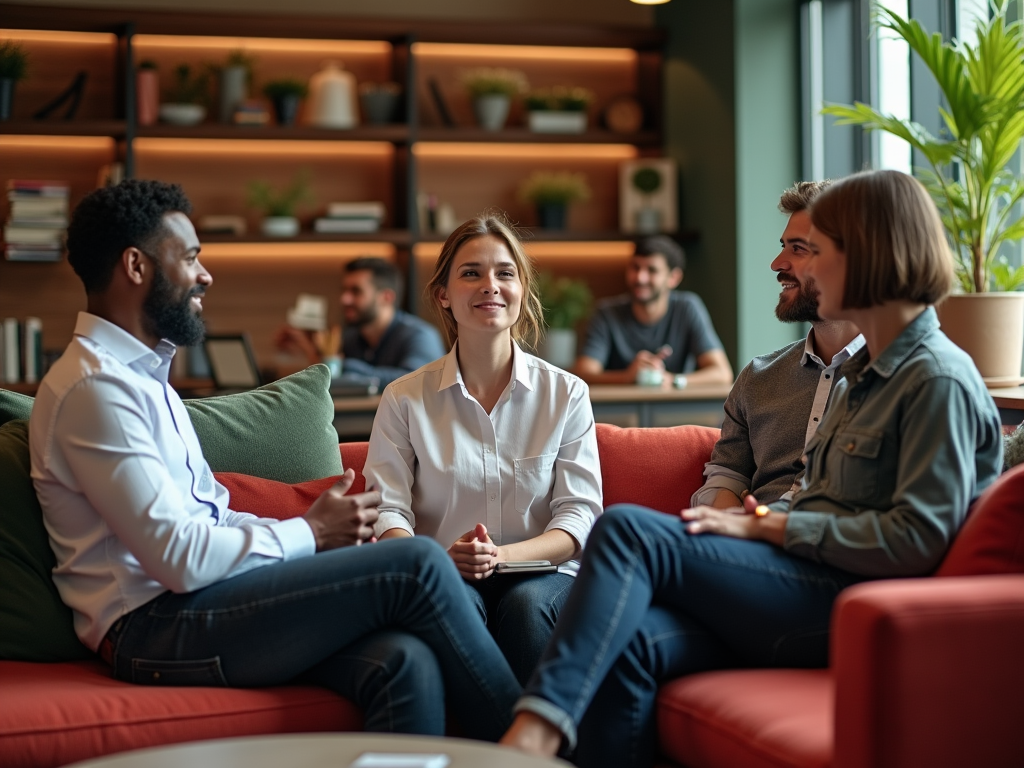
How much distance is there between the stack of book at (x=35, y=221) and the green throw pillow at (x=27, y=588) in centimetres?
Result: 370

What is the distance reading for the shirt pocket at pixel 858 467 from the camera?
5.93ft

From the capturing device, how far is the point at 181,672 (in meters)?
1.86

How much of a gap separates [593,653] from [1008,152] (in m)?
2.21

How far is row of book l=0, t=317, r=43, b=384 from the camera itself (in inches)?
209

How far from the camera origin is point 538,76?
611 centimetres

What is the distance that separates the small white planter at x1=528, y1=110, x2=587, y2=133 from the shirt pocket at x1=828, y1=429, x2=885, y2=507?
4.23m

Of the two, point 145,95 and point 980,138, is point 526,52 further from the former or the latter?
point 980,138

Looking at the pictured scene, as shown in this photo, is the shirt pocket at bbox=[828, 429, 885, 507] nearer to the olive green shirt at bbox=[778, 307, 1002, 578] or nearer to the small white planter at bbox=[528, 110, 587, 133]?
the olive green shirt at bbox=[778, 307, 1002, 578]

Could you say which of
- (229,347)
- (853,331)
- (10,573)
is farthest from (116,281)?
(229,347)

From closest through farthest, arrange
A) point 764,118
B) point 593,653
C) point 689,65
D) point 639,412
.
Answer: point 593,653 → point 639,412 → point 764,118 → point 689,65

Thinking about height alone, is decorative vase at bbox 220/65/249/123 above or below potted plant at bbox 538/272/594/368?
above

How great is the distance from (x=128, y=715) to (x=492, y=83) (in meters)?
4.48

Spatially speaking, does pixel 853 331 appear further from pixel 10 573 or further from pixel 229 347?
pixel 229 347

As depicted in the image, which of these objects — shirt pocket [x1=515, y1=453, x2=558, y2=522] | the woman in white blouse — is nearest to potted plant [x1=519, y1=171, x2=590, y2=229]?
the woman in white blouse
